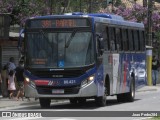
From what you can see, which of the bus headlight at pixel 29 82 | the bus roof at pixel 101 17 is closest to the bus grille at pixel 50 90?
the bus headlight at pixel 29 82

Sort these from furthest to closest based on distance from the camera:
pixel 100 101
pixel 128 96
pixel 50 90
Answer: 1. pixel 128 96
2. pixel 100 101
3. pixel 50 90

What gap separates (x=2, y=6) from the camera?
29.0 metres

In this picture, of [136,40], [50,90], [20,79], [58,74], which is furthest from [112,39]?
[20,79]

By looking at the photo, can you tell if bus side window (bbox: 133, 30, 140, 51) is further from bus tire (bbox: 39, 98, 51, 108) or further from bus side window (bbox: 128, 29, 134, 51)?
bus tire (bbox: 39, 98, 51, 108)

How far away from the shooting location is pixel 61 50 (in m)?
20.6

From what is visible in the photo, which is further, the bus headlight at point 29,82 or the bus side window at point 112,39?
the bus side window at point 112,39

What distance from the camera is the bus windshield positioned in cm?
2050

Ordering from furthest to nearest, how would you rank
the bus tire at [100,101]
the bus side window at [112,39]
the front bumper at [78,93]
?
the bus side window at [112,39] → the bus tire at [100,101] → the front bumper at [78,93]

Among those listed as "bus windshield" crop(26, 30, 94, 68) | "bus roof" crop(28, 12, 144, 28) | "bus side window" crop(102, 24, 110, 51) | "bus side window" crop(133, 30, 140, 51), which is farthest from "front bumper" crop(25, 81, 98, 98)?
"bus side window" crop(133, 30, 140, 51)

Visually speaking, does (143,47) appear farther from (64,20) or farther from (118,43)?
(64,20)

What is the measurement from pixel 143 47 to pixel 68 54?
26.9 ft

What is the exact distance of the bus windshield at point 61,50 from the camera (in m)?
20.5

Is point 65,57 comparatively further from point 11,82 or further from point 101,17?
point 11,82

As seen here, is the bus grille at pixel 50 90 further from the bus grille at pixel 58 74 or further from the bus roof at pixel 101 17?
the bus roof at pixel 101 17
